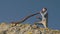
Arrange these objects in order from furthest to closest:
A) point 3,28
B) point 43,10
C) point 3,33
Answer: point 43,10 < point 3,28 < point 3,33

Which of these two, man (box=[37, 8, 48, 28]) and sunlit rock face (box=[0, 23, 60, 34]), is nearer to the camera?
sunlit rock face (box=[0, 23, 60, 34])

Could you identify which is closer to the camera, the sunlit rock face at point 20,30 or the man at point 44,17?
the sunlit rock face at point 20,30

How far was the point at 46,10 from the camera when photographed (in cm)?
1546

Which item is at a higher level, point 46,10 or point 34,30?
point 46,10

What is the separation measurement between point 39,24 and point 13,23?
173cm

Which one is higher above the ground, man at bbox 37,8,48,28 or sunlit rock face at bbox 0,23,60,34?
man at bbox 37,8,48,28

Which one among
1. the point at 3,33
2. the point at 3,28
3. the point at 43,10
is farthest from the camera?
the point at 43,10

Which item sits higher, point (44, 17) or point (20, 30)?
point (44, 17)

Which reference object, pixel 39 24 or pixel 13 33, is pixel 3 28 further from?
pixel 39 24

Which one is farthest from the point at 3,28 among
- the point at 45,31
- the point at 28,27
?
the point at 45,31

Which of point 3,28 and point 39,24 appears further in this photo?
point 39,24

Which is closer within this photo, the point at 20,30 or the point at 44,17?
the point at 20,30

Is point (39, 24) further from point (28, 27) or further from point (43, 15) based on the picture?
point (28, 27)

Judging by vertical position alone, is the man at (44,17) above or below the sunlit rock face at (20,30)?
above
